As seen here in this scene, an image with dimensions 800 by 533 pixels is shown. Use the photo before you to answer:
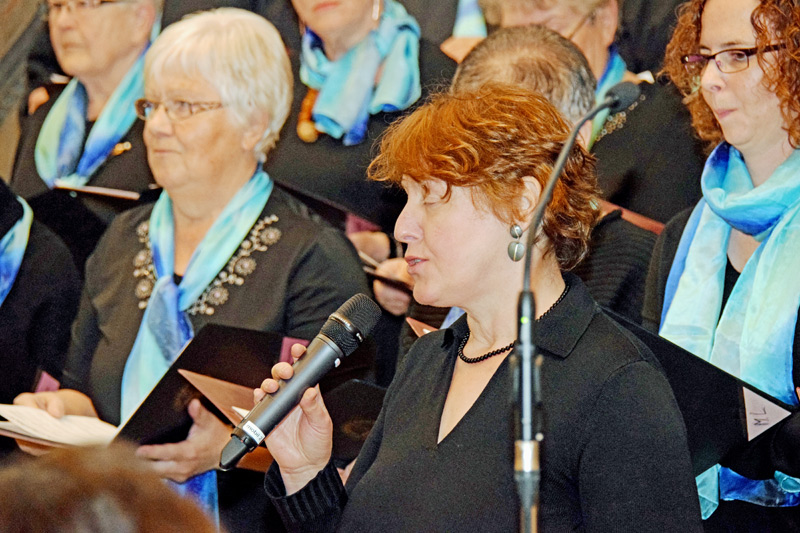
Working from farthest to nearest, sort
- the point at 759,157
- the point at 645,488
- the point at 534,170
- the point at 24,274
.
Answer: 1. the point at 24,274
2. the point at 759,157
3. the point at 534,170
4. the point at 645,488

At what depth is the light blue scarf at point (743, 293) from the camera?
1965 mm

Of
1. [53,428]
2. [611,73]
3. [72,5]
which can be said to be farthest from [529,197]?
[72,5]

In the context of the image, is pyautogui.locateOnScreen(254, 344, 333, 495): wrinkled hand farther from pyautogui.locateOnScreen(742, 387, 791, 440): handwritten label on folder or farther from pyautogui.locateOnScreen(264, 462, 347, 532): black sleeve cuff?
pyautogui.locateOnScreen(742, 387, 791, 440): handwritten label on folder

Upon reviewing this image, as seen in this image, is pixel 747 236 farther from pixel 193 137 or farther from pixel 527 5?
pixel 193 137

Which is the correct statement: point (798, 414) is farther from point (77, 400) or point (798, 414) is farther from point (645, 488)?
point (77, 400)

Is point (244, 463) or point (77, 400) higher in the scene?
point (244, 463)

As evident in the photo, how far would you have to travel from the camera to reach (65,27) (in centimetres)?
358

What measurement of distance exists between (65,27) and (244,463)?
6.33ft

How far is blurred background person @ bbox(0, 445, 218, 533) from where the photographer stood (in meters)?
0.75

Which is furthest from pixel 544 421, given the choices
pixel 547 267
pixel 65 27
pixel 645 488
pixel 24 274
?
pixel 65 27

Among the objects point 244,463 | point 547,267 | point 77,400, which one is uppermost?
point 547,267

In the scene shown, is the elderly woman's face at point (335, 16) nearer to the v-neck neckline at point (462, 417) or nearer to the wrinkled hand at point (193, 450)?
the wrinkled hand at point (193, 450)

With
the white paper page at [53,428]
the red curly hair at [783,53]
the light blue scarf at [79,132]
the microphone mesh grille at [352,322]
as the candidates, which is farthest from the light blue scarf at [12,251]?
the red curly hair at [783,53]

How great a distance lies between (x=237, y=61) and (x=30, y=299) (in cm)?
119
